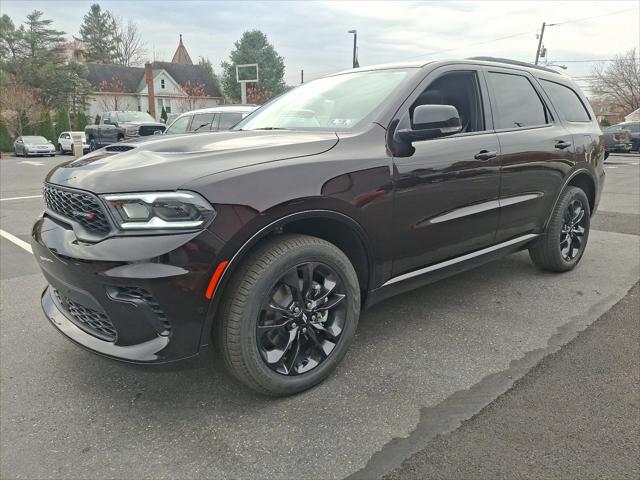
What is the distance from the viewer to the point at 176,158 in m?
2.34

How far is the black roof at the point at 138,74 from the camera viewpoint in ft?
A: 172

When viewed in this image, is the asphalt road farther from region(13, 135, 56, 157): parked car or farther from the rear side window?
region(13, 135, 56, 157): parked car

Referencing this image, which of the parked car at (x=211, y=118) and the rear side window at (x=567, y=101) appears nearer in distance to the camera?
the rear side window at (x=567, y=101)

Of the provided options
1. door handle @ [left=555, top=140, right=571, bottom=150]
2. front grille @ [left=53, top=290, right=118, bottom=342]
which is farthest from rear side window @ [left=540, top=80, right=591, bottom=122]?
front grille @ [left=53, top=290, right=118, bottom=342]

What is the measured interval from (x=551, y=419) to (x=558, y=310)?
1.56 metres

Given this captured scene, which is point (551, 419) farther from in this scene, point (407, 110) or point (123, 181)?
point (123, 181)

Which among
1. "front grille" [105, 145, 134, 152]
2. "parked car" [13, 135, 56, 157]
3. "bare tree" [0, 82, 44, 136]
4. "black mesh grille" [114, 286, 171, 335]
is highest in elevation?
"bare tree" [0, 82, 44, 136]

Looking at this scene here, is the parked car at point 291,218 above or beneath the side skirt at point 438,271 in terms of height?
above

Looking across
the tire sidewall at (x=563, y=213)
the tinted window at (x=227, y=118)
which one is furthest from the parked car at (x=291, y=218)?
the tinted window at (x=227, y=118)

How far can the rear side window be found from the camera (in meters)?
4.29

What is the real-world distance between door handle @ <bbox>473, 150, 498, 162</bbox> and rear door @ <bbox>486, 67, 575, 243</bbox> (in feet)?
0.39

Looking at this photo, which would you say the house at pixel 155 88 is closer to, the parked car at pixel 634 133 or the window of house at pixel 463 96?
the parked car at pixel 634 133

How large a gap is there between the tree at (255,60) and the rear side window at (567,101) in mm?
49795

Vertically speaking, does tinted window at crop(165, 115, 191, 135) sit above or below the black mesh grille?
above
